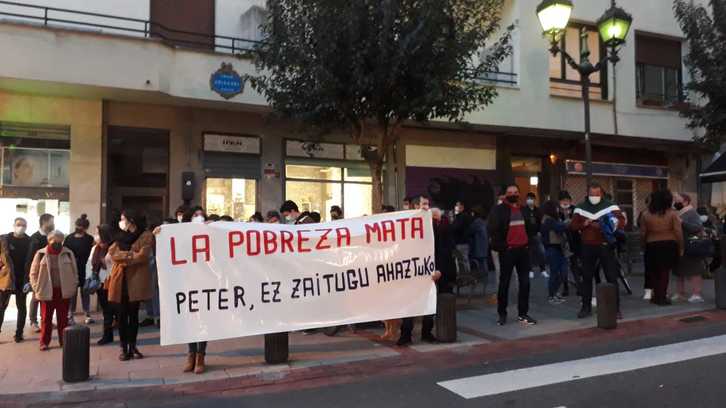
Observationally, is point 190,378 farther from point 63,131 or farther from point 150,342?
point 63,131

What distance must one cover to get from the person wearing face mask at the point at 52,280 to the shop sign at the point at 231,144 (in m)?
5.58

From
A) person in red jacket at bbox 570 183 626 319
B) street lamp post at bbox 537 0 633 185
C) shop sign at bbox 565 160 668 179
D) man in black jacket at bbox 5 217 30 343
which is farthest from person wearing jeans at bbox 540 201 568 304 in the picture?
man in black jacket at bbox 5 217 30 343

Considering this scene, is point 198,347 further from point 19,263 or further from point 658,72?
point 658,72

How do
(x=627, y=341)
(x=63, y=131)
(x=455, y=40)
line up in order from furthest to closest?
(x=63, y=131)
(x=455, y=40)
(x=627, y=341)

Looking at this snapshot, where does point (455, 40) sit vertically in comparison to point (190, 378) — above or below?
above

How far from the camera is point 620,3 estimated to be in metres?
16.6

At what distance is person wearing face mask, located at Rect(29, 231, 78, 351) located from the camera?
7.30 m

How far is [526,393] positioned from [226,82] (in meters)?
8.98

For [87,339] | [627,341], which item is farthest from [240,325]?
[627,341]

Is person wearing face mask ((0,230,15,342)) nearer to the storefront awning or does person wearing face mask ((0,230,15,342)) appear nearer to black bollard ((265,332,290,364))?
black bollard ((265,332,290,364))

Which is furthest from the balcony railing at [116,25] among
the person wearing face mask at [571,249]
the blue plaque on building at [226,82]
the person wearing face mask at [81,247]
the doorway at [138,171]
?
the person wearing face mask at [571,249]

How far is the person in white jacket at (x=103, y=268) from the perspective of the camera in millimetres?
7439

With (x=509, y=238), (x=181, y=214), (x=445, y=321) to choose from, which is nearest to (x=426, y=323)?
(x=445, y=321)

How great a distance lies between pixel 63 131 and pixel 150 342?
603 centimetres
